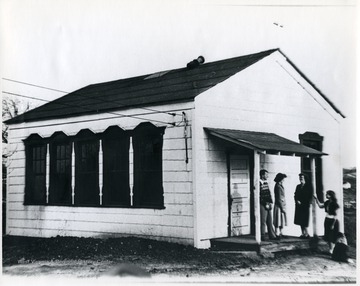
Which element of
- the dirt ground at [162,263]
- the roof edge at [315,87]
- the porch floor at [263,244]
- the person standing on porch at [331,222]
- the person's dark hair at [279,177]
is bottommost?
the dirt ground at [162,263]

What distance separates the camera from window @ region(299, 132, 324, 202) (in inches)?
242

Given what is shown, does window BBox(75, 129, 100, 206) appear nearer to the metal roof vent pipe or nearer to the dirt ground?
the dirt ground

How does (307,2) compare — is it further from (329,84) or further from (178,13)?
(178,13)

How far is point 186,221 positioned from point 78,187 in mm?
1410

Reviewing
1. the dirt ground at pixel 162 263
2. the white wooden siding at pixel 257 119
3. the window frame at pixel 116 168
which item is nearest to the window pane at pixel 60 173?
the window frame at pixel 116 168

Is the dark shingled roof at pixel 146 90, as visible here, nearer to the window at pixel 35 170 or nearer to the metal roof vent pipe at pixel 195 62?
the metal roof vent pipe at pixel 195 62

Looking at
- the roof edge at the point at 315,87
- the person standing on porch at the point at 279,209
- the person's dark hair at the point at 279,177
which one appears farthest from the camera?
the person's dark hair at the point at 279,177

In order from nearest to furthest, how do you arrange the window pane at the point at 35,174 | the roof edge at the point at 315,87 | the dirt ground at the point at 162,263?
the dirt ground at the point at 162,263 < the roof edge at the point at 315,87 < the window pane at the point at 35,174

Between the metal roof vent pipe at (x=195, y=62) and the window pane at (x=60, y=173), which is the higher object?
the metal roof vent pipe at (x=195, y=62)

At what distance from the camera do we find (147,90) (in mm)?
6262

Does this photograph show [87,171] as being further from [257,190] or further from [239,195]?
[257,190]

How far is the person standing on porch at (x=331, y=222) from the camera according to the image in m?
5.72

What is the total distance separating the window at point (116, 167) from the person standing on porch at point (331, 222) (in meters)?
2.04

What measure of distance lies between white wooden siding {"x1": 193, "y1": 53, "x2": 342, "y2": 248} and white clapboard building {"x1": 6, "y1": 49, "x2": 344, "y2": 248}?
11mm
